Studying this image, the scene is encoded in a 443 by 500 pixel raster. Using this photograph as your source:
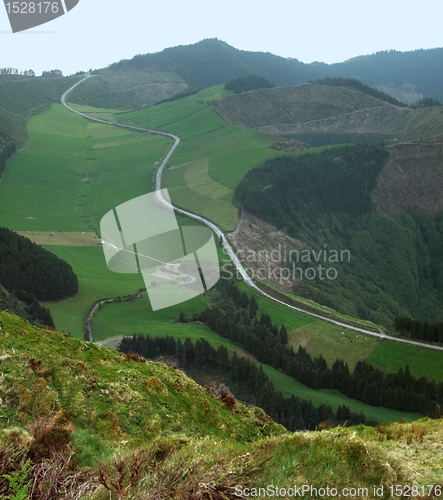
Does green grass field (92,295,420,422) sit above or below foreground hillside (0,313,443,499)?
below

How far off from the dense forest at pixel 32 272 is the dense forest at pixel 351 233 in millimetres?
32263

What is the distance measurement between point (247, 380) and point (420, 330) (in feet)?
67.7

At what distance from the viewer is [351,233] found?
336 feet

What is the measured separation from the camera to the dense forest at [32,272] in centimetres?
5394

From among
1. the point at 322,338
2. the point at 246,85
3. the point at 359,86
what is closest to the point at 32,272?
the point at 322,338

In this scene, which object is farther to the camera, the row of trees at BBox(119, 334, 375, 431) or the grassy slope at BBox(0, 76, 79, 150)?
the grassy slope at BBox(0, 76, 79, 150)

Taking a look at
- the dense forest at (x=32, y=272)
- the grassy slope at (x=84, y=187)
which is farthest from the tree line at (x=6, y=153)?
the dense forest at (x=32, y=272)

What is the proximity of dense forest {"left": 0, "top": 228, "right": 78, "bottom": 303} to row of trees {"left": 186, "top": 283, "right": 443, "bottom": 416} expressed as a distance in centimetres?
1541

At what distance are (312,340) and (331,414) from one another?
18.0 m

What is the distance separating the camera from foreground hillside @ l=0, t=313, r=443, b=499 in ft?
28.6

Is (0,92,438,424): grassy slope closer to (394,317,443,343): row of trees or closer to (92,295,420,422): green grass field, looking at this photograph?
(92,295,420,422): green grass field

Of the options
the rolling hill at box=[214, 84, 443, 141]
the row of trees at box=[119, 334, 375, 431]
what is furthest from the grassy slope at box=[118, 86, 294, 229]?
the row of trees at box=[119, 334, 375, 431]

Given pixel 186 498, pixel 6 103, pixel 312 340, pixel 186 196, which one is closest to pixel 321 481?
pixel 186 498

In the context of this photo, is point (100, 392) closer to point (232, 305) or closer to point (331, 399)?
point (331, 399)
